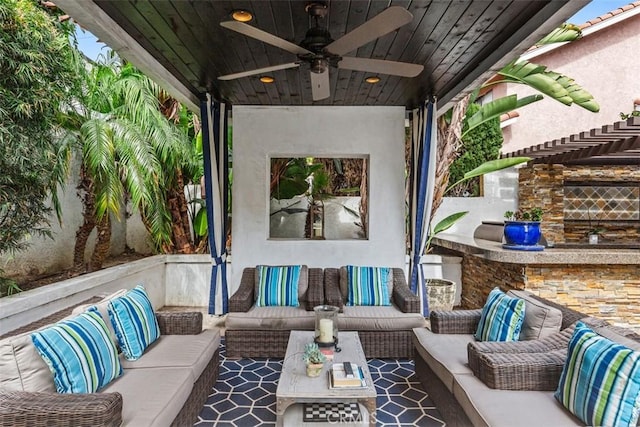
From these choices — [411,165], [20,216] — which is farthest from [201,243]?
[411,165]

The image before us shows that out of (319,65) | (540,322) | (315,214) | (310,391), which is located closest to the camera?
(310,391)

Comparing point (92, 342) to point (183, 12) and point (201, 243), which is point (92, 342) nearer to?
point (183, 12)

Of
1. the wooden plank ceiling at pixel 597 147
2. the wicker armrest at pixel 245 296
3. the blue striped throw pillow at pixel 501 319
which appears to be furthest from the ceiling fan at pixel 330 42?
the wooden plank ceiling at pixel 597 147

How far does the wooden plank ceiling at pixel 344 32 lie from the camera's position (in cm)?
279

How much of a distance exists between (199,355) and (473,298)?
13.7 feet

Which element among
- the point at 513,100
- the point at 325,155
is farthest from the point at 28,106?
the point at 513,100

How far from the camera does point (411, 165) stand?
5.52 m

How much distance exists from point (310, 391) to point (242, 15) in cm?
263

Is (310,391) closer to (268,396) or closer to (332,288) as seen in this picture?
(268,396)

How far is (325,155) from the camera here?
213 inches

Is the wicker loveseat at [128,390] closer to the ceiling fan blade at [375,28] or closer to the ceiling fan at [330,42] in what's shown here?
the ceiling fan at [330,42]

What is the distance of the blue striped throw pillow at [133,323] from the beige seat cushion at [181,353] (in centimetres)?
7

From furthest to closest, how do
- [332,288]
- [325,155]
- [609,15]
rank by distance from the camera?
1. [609,15]
2. [325,155]
3. [332,288]

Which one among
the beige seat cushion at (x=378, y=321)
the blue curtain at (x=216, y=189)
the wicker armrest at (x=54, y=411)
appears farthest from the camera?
the blue curtain at (x=216, y=189)
